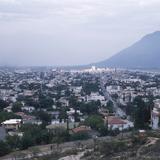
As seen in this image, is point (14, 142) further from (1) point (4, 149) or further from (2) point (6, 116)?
(2) point (6, 116)

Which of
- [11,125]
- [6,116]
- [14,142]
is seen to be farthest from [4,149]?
[6,116]

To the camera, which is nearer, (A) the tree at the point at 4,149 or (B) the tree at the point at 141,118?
(A) the tree at the point at 4,149

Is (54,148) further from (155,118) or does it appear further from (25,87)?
(25,87)

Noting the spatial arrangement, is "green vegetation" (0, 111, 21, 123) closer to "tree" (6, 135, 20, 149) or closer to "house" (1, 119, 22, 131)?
"house" (1, 119, 22, 131)

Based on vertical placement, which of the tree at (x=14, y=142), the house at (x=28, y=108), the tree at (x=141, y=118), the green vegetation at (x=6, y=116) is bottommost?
the house at (x=28, y=108)

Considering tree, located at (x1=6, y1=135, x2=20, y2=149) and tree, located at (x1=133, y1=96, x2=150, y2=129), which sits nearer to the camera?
tree, located at (x1=6, y1=135, x2=20, y2=149)

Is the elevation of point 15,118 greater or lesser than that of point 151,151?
lesser

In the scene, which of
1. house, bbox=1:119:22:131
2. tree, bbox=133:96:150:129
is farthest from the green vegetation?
tree, bbox=133:96:150:129

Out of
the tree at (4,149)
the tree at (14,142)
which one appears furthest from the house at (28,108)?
the tree at (4,149)

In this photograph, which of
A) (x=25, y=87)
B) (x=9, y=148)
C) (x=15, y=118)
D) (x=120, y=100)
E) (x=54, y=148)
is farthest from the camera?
(x=25, y=87)

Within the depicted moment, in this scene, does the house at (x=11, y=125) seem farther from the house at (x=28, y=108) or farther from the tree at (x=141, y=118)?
the house at (x=28, y=108)

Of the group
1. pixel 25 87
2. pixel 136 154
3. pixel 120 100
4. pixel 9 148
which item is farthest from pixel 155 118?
pixel 25 87
